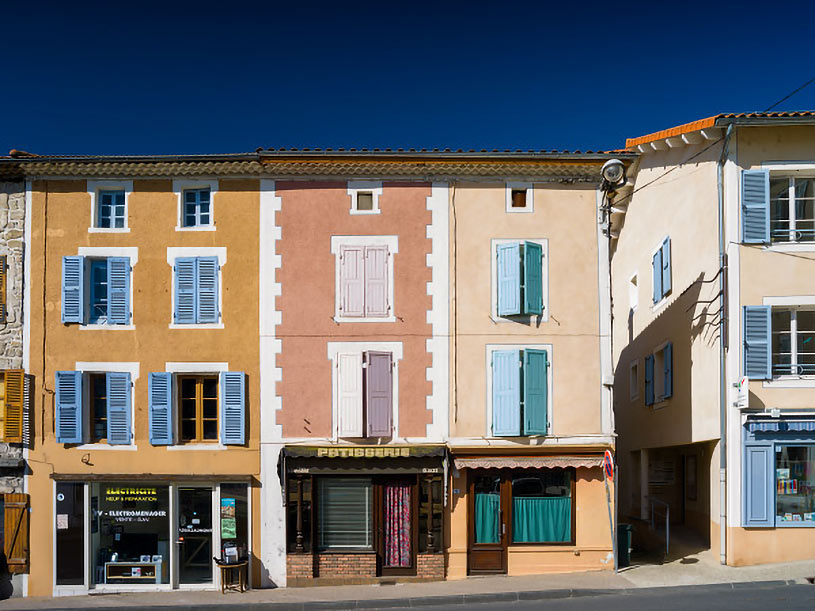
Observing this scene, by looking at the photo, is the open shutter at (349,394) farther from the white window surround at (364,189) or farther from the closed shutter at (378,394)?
the white window surround at (364,189)

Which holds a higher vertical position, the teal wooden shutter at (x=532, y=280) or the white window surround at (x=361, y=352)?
the teal wooden shutter at (x=532, y=280)

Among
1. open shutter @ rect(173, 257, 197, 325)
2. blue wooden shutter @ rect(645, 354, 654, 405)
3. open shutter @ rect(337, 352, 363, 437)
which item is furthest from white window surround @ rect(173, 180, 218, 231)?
blue wooden shutter @ rect(645, 354, 654, 405)

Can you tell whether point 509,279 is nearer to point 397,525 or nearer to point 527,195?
point 527,195

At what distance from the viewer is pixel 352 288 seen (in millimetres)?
18875

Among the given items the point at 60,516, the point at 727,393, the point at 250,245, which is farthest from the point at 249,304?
the point at 727,393

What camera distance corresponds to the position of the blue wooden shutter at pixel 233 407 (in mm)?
18562

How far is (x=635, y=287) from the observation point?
27172mm

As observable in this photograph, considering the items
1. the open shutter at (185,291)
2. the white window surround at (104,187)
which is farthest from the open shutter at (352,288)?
the white window surround at (104,187)

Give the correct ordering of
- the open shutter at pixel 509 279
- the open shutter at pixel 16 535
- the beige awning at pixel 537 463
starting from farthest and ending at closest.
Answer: the open shutter at pixel 16 535
the open shutter at pixel 509 279
the beige awning at pixel 537 463

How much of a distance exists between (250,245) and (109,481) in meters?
5.60

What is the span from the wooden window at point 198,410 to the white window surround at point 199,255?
1.08 metres

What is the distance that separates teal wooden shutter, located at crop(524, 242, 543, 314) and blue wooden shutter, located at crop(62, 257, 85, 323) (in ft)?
29.7

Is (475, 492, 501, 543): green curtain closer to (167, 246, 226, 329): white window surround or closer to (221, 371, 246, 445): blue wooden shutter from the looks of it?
(221, 371, 246, 445): blue wooden shutter

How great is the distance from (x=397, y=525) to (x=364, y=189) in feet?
22.7
